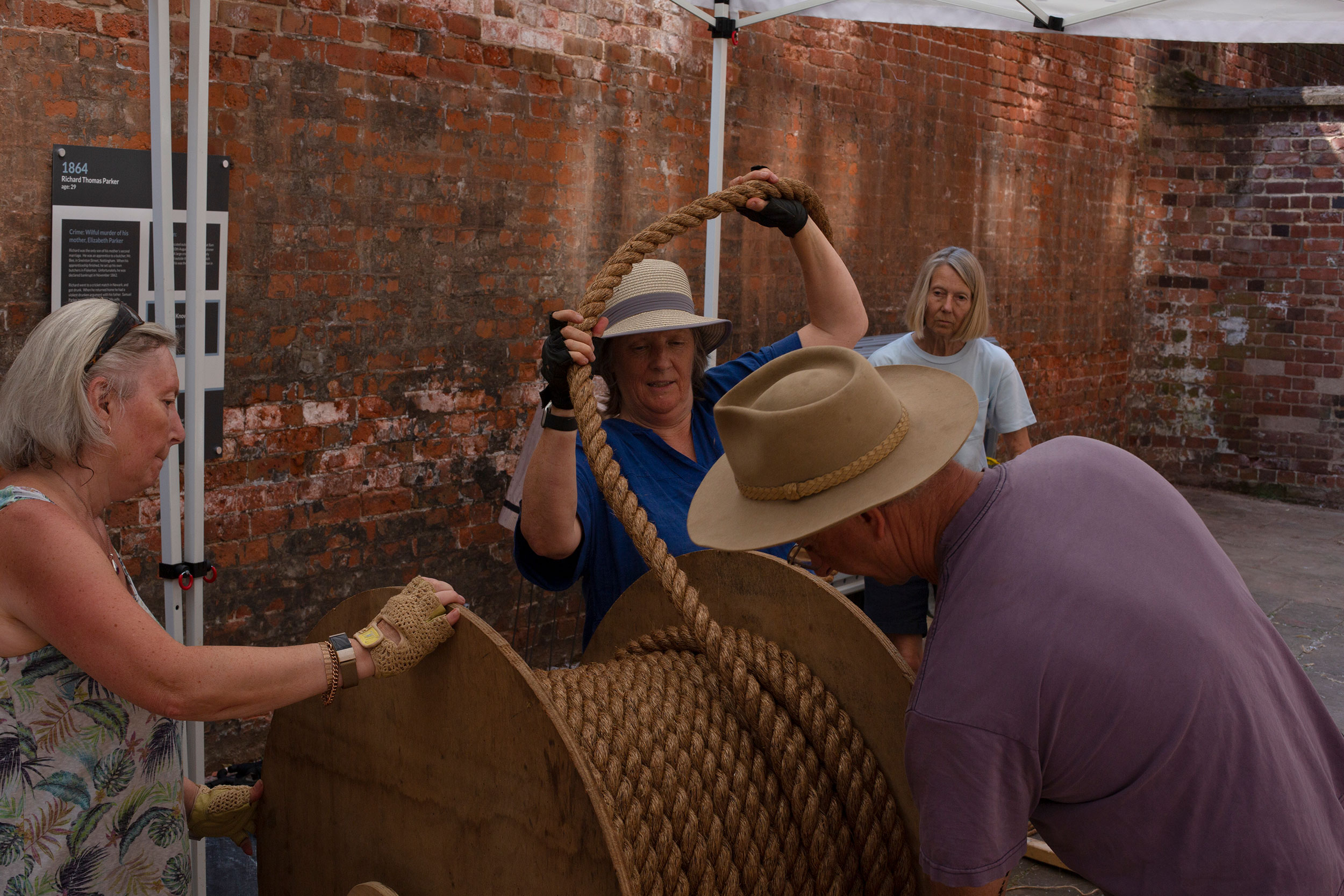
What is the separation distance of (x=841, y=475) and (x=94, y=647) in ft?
3.55

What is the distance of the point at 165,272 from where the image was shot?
7.93 feet

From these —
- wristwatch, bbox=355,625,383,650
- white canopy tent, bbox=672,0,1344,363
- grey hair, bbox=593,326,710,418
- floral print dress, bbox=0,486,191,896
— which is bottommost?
floral print dress, bbox=0,486,191,896

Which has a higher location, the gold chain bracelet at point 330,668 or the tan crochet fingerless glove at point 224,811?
the gold chain bracelet at point 330,668

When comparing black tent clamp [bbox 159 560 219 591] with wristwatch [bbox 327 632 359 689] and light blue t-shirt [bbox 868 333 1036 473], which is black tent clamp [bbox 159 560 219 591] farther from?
light blue t-shirt [bbox 868 333 1036 473]

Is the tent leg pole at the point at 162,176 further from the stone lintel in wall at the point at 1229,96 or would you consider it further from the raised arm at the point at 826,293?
the stone lintel in wall at the point at 1229,96

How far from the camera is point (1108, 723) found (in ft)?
4.60

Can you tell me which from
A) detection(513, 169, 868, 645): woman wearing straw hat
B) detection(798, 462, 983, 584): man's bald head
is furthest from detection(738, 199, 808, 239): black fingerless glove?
detection(798, 462, 983, 584): man's bald head

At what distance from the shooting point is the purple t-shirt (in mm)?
1389

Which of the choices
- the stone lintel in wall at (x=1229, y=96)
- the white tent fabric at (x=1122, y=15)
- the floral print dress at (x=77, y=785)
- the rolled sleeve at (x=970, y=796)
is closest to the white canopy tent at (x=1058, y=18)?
the white tent fabric at (x=1122, y=15)

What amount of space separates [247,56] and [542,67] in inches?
50.1

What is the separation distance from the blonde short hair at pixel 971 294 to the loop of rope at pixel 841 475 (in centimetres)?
286

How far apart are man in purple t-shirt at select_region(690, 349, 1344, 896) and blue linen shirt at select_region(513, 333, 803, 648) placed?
2.69 ft

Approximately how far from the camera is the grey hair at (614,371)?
105 inches

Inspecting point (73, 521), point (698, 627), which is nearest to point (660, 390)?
point (698, 627)
